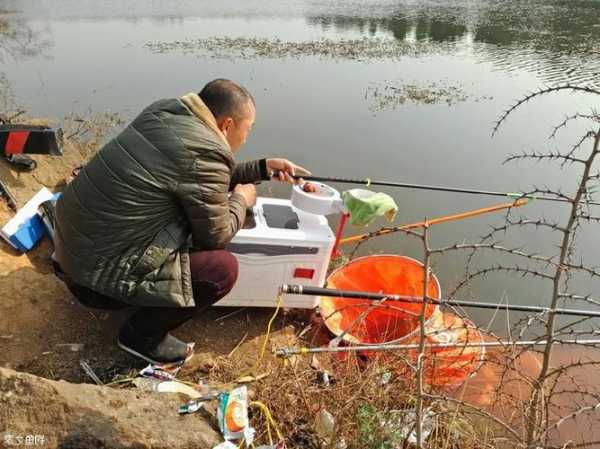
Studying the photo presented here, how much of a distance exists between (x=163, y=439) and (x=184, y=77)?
8.03 m

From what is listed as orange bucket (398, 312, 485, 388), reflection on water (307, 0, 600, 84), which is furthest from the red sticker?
reflection on water (307, 0, 600, 84)

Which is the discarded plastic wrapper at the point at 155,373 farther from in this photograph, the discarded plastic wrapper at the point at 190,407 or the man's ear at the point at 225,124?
the man's ear at the point at 225,124

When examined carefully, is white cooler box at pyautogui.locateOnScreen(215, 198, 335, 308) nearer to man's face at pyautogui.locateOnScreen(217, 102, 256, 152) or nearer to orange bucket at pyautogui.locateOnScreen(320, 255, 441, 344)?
orange bucket at pyautogui.locateOnScreen(320, 255, 441, 344)

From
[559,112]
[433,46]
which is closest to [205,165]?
[559,112]

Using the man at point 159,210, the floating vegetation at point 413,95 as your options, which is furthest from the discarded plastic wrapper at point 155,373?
the floating vegetation at point 413,95

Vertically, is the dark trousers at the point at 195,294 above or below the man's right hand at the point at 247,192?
below

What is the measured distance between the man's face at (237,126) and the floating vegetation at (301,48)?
9123 mm

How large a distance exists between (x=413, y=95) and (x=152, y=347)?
24.2 feet

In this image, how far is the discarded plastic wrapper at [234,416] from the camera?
2.02 m

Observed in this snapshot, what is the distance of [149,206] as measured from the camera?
84.3 inches

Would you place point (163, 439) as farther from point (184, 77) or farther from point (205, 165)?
point (184, 77)

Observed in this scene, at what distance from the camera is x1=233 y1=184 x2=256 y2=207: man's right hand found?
2.68 m

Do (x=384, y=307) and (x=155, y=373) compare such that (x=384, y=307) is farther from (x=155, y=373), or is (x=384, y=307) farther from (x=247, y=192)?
(x=155, y=373)

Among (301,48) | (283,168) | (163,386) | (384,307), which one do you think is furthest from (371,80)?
(163,386)
